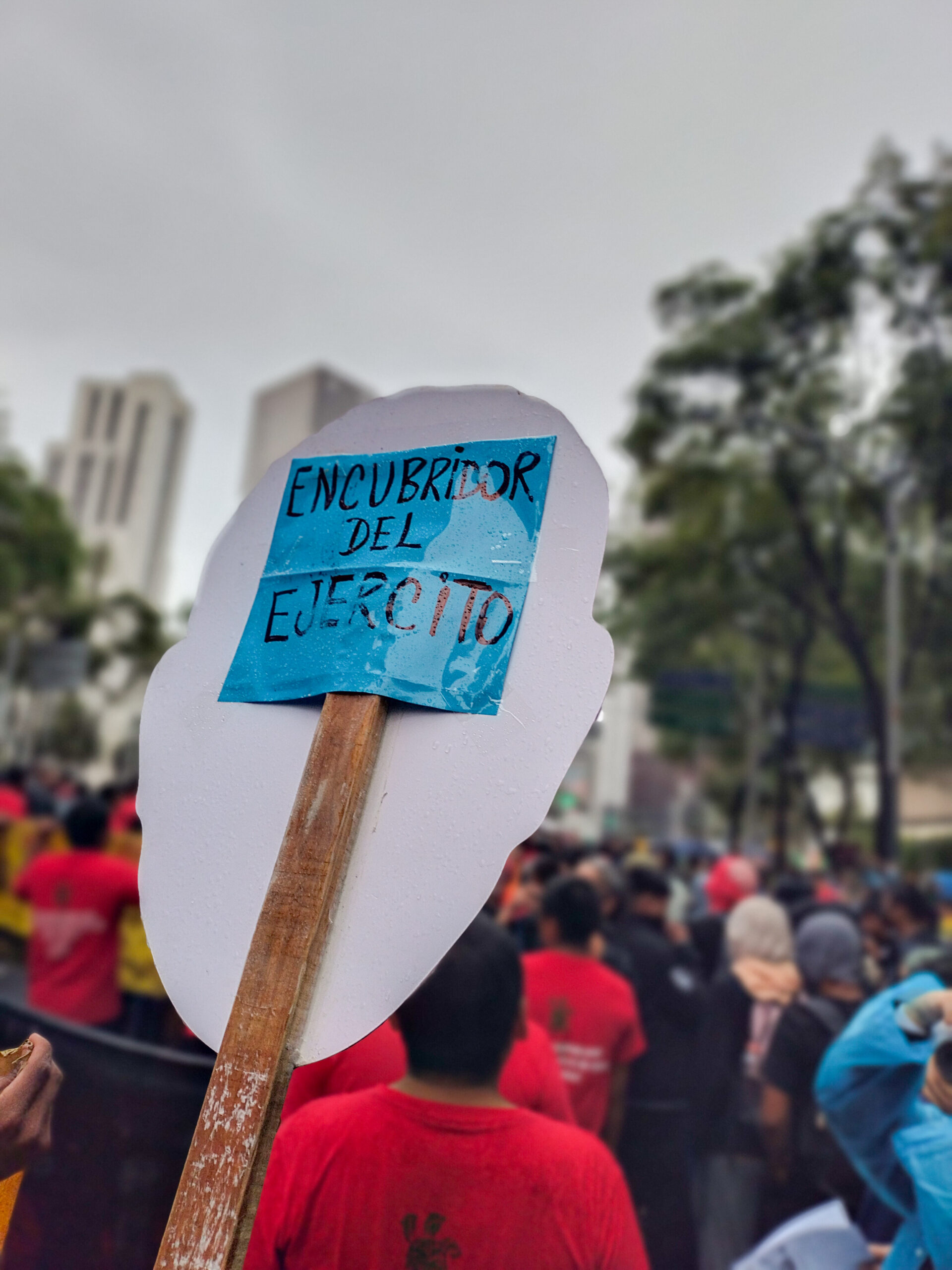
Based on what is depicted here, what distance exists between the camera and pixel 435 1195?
1.41 metres

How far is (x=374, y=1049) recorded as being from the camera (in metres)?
1.90

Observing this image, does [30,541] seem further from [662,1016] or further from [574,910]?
[574,910]

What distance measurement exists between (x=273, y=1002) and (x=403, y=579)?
53cm

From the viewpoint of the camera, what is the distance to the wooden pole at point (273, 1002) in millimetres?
1011

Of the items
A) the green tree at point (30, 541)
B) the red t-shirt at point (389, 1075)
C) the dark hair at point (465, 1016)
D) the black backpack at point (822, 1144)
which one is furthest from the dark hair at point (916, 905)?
the green tree at point (30, 541)

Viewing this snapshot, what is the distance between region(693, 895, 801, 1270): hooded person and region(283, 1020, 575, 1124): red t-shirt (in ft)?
4.72

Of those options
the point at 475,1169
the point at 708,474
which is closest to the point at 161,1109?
the point at 475,1169

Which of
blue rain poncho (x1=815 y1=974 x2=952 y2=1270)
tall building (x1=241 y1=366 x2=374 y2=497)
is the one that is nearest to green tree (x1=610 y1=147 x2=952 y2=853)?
tall building (x1=241 y1=366 x2=374 y2=497)

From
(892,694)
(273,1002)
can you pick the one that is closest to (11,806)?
(273,1002)

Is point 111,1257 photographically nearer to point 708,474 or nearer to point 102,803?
point 102,803

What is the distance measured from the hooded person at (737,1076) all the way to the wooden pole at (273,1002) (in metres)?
2.49

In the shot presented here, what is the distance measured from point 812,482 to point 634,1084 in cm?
1402

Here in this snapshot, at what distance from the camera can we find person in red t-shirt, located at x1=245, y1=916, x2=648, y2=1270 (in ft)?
4.56

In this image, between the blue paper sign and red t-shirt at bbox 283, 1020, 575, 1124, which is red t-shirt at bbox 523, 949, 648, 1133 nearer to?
red t-shirt at bbox 283, 1020, 575, 1124
